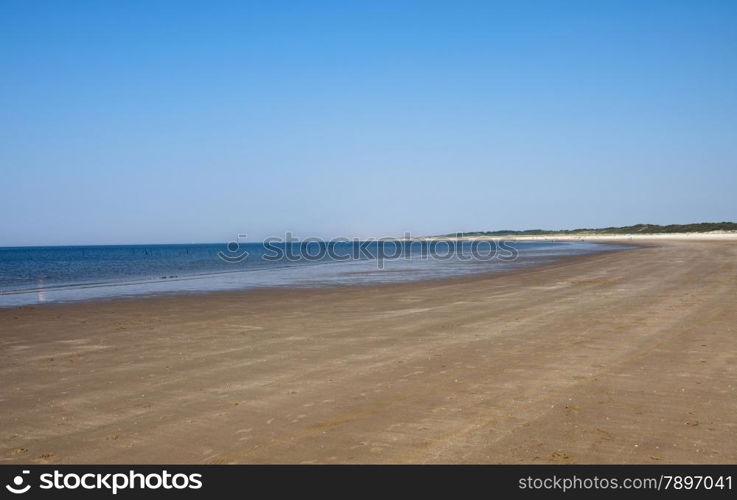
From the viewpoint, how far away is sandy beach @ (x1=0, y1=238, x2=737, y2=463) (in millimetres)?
5512

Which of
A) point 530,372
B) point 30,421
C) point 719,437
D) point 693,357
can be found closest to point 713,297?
point 693,357

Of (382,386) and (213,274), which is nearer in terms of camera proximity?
(382,386)

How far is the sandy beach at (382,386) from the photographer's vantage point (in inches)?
217

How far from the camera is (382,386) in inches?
308

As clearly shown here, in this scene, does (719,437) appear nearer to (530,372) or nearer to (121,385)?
(530,372)

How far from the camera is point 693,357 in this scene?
906 centimetres

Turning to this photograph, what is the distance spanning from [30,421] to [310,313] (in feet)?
32.9
